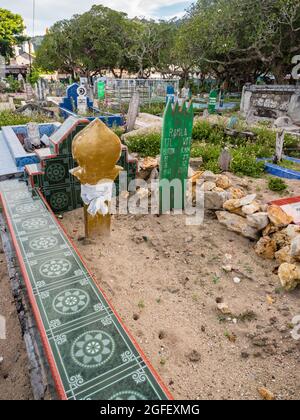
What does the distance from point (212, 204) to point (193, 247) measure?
47.9 inches

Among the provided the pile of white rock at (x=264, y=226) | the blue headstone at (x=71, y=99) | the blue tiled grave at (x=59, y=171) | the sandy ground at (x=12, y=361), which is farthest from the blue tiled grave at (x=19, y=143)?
the blue headstone at (x=71, y=99)

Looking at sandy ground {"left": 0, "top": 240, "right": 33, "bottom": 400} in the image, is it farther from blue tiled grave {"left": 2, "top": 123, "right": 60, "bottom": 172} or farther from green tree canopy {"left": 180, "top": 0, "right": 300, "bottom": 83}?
green tree canopy {"left": 180, "top": 0, "right": 300, "bottom": 83}

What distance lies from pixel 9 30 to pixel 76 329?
157 feet

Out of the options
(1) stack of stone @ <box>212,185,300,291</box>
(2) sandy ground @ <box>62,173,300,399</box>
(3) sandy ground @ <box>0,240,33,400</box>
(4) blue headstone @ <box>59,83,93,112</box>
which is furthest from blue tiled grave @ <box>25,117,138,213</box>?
(4) blue headstone @ <box>59,83,93,112</box>

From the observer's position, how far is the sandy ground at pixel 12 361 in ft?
9.34

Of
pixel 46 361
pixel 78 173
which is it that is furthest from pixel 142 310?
pixel 78 173

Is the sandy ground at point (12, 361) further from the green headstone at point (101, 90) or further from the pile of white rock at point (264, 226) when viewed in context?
the green headstone at point (101, 90)

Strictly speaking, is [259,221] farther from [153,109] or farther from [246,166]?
[153,109]

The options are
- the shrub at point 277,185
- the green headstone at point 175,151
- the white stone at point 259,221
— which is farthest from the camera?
the shrub at point 277,185

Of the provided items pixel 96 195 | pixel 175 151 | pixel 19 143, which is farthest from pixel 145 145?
pixel 96 195

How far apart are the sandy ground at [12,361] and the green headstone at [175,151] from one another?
318 centimetres

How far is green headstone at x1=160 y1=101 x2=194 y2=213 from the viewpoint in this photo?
5.26 meters

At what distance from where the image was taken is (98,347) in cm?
274
